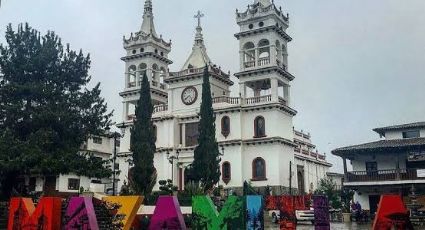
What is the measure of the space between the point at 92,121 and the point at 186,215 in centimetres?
1000

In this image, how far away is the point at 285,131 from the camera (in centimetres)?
5062

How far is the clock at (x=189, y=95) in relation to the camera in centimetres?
5384

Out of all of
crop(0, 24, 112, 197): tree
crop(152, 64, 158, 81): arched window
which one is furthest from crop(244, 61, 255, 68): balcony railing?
crop(0, 24, 112, 197): tree

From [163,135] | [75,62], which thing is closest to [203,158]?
[163,135]

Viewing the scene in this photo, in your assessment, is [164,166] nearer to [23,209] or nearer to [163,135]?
[163,135]

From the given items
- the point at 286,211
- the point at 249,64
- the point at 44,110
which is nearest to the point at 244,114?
the point at 249,64

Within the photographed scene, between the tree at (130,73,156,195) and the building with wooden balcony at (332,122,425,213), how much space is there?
16338mm

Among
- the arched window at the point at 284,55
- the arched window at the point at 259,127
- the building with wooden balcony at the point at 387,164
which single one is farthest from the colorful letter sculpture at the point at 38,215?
the arched window at the point at 284,55

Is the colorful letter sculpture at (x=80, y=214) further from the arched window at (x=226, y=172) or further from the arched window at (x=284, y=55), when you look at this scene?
the arched window at (x=284, y=55)

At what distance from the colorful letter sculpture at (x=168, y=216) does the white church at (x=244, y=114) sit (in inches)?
1346

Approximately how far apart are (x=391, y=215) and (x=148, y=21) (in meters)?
53.5

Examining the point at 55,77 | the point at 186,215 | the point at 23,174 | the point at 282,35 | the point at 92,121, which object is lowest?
the point at 186,215

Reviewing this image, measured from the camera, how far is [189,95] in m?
54.3

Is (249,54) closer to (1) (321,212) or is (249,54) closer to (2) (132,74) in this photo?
(2) (132,74)
